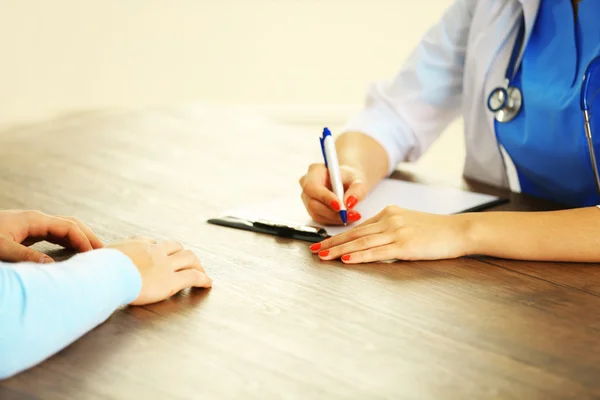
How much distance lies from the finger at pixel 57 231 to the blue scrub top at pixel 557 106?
0.81 m

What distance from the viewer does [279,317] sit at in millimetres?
1011

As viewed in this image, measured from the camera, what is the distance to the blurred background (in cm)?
378

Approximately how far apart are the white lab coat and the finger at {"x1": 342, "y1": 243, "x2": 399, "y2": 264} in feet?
1.71

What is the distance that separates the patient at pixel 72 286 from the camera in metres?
0.88

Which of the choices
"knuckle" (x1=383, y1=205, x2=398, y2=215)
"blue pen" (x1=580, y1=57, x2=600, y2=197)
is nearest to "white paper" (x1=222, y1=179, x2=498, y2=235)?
"knuckle" (x1=383, y1=205, x2=398, y2=215)

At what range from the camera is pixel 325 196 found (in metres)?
1.38

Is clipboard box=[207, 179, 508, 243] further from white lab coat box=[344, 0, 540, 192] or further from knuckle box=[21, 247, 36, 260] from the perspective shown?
knuckle box=[21, 247, 36, 260]

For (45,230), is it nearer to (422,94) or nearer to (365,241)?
(365,241)

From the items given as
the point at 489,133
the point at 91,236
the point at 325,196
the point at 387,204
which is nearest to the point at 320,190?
the point at 325,196

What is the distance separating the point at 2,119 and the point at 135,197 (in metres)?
2.49

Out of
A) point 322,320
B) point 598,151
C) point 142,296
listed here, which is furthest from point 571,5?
point 142,296

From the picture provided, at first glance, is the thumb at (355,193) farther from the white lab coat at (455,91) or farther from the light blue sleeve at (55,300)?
the light blue sleeve at (55,300)

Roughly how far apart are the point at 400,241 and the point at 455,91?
715 millimetres

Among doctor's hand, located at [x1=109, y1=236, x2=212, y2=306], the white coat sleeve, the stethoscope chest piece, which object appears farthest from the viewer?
the white coat sleeve
